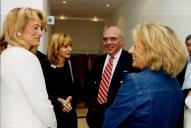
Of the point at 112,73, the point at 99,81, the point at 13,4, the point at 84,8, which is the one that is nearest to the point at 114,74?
the point at 112,73

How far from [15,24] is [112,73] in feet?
4.33

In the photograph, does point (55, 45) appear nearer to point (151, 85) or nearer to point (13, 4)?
point (13, 4)

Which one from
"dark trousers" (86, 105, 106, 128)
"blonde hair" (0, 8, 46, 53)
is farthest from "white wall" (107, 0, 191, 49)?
"blonde hair" (0, 8, 46, 53)

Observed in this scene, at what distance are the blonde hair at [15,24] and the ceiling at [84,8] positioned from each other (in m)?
6.05

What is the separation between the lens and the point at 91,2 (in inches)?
316

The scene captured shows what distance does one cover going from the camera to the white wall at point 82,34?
11070 mm

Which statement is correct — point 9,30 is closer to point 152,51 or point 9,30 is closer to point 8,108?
point 8,108

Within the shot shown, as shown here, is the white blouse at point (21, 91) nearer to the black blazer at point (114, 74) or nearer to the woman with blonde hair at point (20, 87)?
the woman with blonde hair at point (20, 87)

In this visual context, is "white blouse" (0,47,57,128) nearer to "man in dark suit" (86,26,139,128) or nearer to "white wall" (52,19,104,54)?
"man in dark suit" (86,26,139,128)

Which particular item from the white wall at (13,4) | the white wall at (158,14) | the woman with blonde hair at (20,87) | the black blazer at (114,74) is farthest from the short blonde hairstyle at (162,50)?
the white wall at (158,14)

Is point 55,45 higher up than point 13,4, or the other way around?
point 13,4

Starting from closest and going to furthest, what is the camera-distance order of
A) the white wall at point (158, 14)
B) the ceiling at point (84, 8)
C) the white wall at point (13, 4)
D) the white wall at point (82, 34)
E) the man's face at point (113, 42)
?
the man's face at point (113, 42) → the white wall at point (13, 4) → the white wall at point (158, 14) → the ceiling at point (84, 8) → the white wall at point (82, 34)

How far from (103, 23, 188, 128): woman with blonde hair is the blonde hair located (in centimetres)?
67

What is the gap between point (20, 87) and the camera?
5.41ft
